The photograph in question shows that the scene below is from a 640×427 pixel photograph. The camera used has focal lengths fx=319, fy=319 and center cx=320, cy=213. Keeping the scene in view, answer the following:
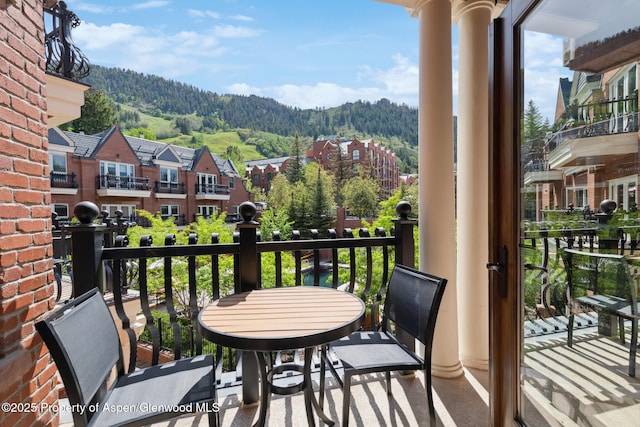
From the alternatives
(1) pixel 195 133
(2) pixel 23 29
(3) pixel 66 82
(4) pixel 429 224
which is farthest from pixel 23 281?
(1) pixel 195 133

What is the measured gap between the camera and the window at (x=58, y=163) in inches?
663

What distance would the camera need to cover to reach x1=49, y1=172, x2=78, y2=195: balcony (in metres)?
16.9

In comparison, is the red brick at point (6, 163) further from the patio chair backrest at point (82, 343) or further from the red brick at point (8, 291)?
the patio chair backrest at point (82, 343)

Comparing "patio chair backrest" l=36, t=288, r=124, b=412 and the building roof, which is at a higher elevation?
the building roof

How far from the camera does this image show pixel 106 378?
1.32m

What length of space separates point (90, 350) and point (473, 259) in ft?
7.89

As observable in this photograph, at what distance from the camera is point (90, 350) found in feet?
3.98

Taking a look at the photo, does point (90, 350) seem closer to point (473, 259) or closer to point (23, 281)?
point (23, 281)

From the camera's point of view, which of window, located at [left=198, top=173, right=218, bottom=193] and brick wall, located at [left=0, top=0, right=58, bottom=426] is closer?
brick wall, located at [left=0, top=0, right=58, bottom=426]

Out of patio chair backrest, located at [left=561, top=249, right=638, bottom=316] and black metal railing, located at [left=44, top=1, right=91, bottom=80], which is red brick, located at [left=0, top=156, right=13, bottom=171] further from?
patio chair backrest, located at [left=561, top=249, right=638, bottom=316]

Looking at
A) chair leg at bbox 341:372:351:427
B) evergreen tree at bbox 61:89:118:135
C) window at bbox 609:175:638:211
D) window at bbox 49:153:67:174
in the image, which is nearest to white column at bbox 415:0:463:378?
chair leg at bbox 341:372:351:427

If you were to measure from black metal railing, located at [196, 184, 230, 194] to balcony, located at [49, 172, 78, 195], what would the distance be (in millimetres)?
7603

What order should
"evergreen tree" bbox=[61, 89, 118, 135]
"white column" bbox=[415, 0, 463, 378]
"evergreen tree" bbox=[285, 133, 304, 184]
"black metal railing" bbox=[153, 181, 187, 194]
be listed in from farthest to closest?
"evergreen tree" bbox=[285, 133, 304, 184] < "evergreen tree" bbox=[61, 89, 118, 135] < "black metal railing" bbox=[153, 181, 187, 194] < "white column" bbox=[415, 0, 463, 378]

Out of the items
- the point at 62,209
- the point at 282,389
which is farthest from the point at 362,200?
the point at 282,389
